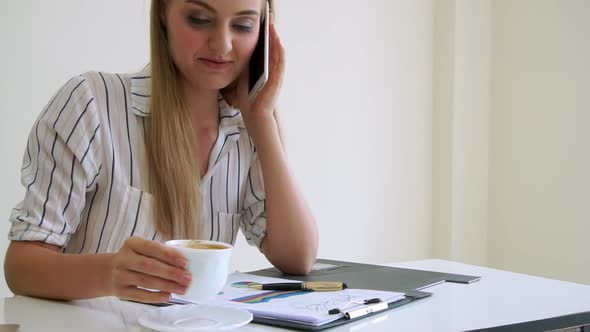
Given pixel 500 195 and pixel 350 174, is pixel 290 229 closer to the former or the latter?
pixel 350 174

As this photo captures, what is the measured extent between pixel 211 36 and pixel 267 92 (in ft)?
0.69

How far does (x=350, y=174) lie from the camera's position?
303 centimetres

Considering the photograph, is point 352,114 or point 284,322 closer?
point 284,322

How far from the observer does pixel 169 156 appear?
4.00ft

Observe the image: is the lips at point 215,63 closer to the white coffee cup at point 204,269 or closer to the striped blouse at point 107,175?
the striped blouse at point 107,175

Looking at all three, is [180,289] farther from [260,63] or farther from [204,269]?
[260,63]

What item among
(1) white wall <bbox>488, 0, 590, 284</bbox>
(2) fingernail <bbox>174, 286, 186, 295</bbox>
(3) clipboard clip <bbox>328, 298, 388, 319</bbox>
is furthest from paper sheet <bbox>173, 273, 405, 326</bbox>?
(1) white wall <bbox>488, 0, 590, 284</bbox>

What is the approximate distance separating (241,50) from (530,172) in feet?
7.69

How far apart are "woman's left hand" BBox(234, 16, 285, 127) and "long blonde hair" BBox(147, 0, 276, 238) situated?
0.14 meters

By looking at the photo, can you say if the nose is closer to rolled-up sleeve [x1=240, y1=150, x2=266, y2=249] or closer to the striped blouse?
the striped blouse

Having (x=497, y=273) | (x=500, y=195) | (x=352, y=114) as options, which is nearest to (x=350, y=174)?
(x=352, y=114)

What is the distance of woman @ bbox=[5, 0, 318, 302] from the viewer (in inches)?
41.4

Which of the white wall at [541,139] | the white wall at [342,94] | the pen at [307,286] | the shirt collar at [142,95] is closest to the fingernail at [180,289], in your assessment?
the pen at [307,286]

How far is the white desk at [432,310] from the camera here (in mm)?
841
